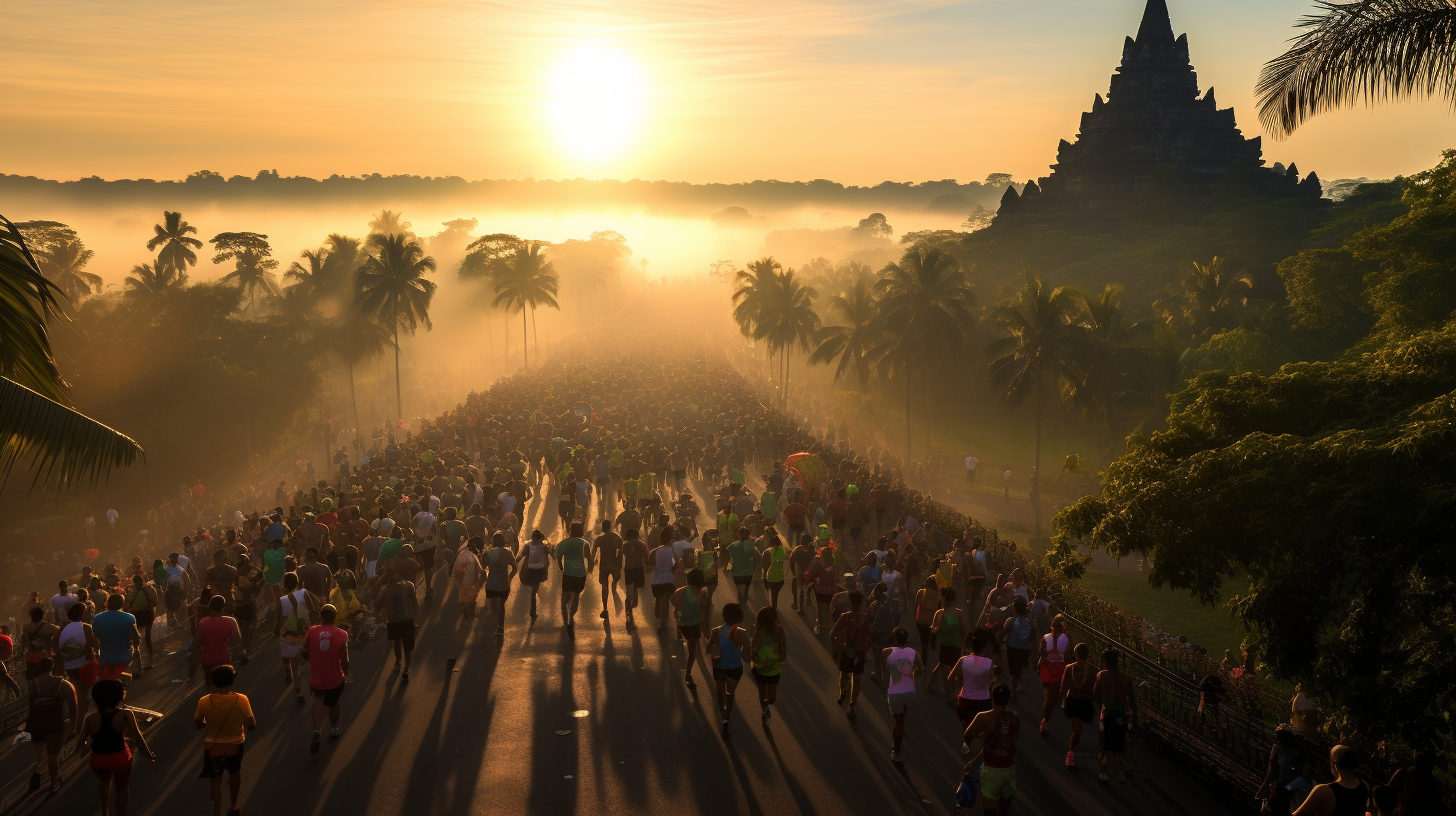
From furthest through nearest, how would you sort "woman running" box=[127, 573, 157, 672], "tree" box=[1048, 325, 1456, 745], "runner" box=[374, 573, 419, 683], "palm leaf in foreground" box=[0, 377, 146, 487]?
"woman running" box=[127, 573, 157, 672], "runner" box=[374, 573, 419, 683], "tree" box=[1048, 325, 1456, 745], "palm leaf in foreground" box=[0, 377, 146, 487]

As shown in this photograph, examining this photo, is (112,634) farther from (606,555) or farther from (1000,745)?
(1000,745)

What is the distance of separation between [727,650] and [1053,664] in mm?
3453

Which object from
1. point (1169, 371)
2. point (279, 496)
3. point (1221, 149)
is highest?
point (1221, 149)

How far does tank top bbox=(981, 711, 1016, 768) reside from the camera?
7547 mm

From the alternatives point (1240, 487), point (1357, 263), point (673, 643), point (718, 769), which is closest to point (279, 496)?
point (673, 643)

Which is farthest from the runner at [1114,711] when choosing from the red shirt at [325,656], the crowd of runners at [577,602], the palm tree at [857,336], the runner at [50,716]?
the palm tree at [857,336]

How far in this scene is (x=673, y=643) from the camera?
13523 mm

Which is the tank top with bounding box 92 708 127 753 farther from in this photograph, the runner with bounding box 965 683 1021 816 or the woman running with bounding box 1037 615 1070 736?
the woman running with bounding box 1037 615 1070 736

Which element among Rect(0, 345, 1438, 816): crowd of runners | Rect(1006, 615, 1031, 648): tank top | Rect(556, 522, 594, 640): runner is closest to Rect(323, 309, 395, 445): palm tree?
Rect(0, 345, 1438, 816): crowd of runners

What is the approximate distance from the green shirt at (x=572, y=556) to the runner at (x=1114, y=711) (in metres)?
6.80

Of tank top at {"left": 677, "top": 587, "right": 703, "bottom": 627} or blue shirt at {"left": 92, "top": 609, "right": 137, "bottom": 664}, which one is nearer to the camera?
blue shirt at {"left": 92, "top": 609, "right": 137, "bottom": 664}

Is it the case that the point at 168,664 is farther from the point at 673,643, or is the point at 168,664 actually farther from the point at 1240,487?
the point at 1240,487

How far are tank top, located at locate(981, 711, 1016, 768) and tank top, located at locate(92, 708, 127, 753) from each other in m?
6.79

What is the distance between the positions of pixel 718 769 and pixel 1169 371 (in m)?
35.4
